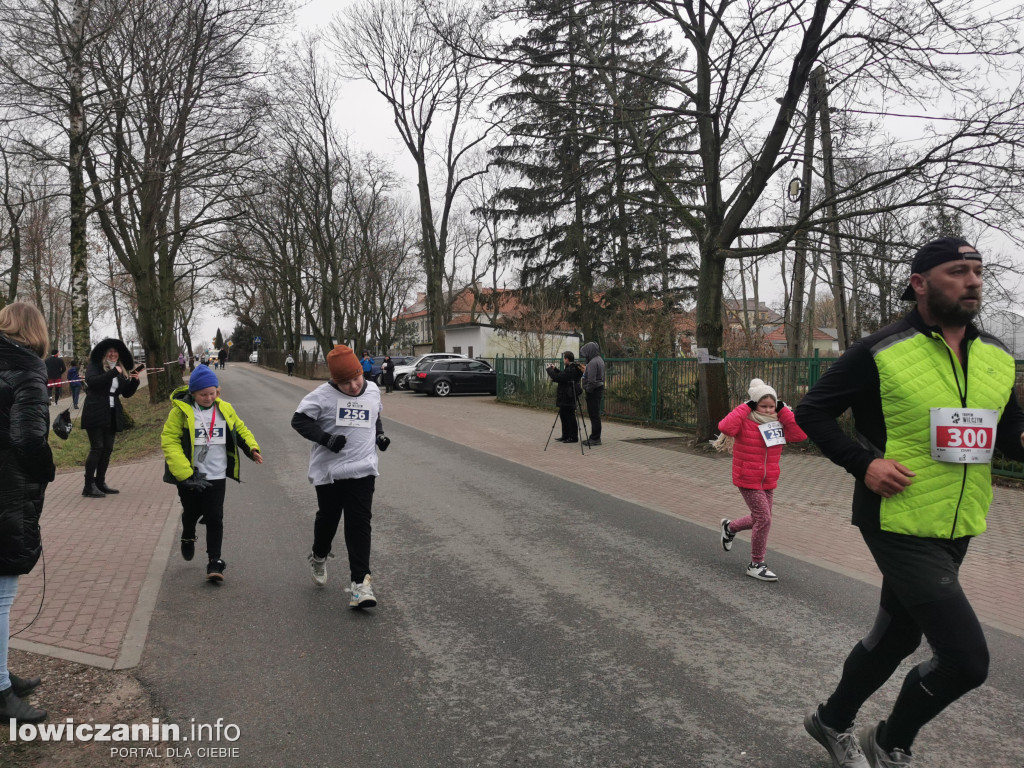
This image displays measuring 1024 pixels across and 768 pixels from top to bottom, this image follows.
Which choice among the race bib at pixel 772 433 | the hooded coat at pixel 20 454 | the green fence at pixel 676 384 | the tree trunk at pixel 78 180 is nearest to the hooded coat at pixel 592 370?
the green fence at pixel 676 384

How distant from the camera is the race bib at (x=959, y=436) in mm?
2559

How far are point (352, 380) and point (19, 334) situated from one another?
6.73ft

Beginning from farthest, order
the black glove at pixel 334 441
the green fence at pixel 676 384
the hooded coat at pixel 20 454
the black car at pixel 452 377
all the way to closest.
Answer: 1. the black car at pixel 452 377
2. the green fence at pixel 676 384
3. the black glove at pixel 334 441
4. the hooded coat at pixel 20 454

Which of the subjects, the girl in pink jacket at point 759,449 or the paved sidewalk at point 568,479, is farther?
the girl in pink jacket at point 759,449

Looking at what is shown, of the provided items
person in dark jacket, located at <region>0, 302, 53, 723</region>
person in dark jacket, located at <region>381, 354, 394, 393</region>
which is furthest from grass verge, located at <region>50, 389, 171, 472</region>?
person in dark jacket, located at <region>381, 354, 394, 393</region>

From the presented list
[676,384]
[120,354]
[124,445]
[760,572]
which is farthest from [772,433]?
[124,445]

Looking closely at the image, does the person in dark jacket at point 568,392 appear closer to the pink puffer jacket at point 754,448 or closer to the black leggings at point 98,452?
the black leggings at point 98,452

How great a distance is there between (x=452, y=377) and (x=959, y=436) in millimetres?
27357

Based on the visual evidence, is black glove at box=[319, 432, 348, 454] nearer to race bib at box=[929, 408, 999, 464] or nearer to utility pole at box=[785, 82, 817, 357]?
race bib at box=[929, 408, 999, 464]

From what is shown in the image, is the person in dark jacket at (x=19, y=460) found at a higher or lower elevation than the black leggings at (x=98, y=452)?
higher

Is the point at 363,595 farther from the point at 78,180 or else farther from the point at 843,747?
the point at 78,180

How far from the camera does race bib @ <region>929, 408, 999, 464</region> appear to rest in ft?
8.39

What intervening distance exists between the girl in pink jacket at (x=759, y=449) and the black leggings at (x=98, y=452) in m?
7.11

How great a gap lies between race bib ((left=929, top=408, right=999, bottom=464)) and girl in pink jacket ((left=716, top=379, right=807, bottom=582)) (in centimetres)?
318
